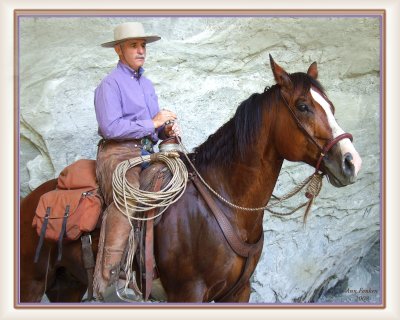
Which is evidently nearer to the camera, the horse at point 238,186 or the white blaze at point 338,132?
the white blaze at point 338,132

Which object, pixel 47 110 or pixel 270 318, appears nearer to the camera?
pixel 270 318

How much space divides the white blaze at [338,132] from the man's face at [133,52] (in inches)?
47.8

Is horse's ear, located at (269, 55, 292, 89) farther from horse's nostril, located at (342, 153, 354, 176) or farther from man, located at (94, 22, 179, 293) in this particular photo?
man, located at (94, 22, 179, 293)

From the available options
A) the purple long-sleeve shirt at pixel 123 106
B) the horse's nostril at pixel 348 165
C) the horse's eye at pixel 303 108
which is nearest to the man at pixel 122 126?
the purple long-sleeve shirt at pixel 123 106

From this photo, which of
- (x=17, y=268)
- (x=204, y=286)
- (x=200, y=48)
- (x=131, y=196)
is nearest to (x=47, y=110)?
(x=200, y=48)

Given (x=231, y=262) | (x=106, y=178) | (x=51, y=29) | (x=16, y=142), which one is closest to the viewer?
(x=231, y=262)

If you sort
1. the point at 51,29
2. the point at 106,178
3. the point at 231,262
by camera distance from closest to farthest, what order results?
1. the point at 231,262
2. the point at 106,178
3. the point at 51,29

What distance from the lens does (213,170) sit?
3984mm

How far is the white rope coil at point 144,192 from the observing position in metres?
3.83

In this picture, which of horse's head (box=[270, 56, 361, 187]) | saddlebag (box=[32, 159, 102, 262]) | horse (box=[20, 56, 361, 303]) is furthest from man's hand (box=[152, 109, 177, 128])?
horse's head (box=[270, 56, 361, 187])

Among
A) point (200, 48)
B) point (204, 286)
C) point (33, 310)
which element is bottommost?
point (33, 310)

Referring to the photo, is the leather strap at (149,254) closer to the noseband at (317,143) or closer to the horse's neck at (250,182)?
the horse's neck at (250,182)

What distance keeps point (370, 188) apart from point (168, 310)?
287 cm
